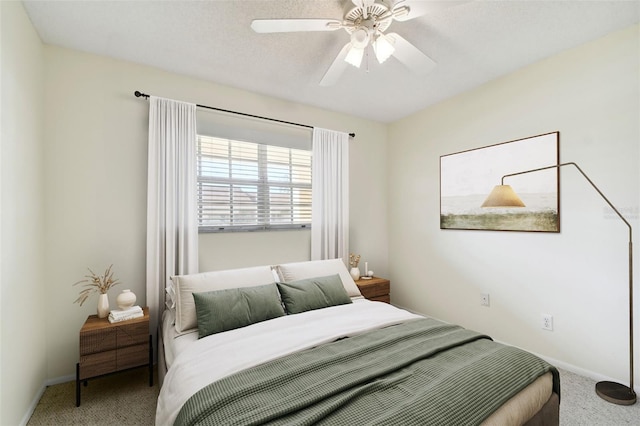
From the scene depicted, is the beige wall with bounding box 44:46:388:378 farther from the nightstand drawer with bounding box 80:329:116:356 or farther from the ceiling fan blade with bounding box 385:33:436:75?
the ceiling fan blade with bounding box 385:33:436:75

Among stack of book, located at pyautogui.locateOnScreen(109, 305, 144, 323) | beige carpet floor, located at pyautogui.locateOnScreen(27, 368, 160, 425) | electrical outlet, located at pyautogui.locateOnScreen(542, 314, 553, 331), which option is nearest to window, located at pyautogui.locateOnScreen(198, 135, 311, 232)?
stack of book, located at pyautogui.locateOnScreen(109, 305, 144, 323)

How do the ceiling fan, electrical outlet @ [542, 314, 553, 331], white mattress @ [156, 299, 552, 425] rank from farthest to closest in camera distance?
electrical outlet @ [542, 314, 553, 331] < the ceiling fan < white mattress @ [156, 299, 552, 425]

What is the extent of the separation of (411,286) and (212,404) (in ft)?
10.1

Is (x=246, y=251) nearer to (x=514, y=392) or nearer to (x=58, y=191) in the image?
(x=58, y=191)

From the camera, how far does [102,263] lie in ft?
8.00

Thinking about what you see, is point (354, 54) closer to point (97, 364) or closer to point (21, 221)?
point (21, 221)

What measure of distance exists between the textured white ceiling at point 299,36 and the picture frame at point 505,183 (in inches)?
28.6

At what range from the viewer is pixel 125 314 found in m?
2.21

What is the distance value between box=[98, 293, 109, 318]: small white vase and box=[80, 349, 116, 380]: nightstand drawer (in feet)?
1.01

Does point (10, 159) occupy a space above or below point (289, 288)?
above

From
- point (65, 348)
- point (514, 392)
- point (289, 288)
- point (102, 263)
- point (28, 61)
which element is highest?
point (28, 61)

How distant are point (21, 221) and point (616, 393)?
410 cm

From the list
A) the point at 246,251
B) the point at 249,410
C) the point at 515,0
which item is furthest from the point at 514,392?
the point at 246,251

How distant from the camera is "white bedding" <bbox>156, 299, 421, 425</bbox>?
1.42 m
